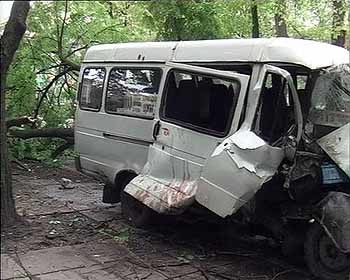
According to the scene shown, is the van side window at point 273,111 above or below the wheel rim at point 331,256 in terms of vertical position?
above

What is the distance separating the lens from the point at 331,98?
5516 millimetres

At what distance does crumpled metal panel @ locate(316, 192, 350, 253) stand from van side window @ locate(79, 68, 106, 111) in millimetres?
3781

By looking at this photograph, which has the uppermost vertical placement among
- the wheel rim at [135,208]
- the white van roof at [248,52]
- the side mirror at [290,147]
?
the white van roof at [248,52]

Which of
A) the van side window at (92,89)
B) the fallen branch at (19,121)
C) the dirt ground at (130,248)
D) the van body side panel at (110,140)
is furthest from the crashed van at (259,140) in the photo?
the fallen branch at (19,121)

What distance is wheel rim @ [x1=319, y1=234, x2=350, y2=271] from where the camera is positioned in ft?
17.7

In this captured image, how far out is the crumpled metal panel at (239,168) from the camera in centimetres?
530

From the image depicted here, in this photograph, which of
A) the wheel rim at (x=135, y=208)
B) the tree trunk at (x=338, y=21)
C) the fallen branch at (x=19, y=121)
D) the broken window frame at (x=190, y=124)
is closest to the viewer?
the broken window frame at (x=190, y=124)

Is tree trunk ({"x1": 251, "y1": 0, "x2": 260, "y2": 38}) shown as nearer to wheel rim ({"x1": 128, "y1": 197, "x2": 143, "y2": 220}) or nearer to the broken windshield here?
wheel rim ({"x1": 128, "y1": 197, "x2": 143, "y2": 220})

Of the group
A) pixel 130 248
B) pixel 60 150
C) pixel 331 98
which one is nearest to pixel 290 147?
pixel 331 98

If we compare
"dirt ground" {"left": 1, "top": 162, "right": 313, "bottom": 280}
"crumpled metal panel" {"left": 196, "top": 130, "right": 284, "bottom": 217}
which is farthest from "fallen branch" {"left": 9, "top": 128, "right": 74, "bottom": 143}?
"crumpled metal panel" {"left": 196, "top": 130, "right": 284, "bottom": 217}

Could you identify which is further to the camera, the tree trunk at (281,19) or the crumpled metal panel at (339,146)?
the tree trunk at (281,19)

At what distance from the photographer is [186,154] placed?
6.29 m

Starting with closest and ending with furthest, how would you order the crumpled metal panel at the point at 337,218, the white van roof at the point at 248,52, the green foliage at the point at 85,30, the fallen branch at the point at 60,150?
the crumpled metal panel at the point at 337,218
the white van roof at the point at 248,52
the green foliage at the point at 85,30
the fallen branch at the point at 60,150

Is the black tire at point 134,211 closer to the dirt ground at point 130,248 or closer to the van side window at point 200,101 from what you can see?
the dirt ground at point 130,248
